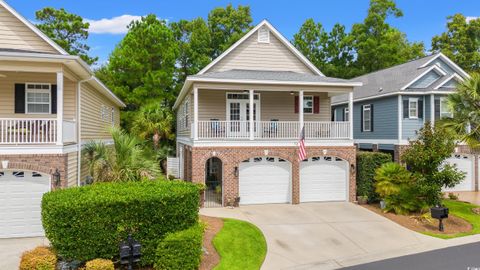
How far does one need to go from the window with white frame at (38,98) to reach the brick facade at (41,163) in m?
3.05

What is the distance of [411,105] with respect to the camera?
22.2 metres

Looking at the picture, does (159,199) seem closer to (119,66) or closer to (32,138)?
(32,138)

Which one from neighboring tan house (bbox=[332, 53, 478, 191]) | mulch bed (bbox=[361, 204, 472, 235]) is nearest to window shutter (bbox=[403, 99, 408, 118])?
neighboring tan house (bbox=[332, 53, 478, 191])

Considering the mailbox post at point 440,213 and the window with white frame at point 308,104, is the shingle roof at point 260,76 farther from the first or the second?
the mailbox post at point 440,213

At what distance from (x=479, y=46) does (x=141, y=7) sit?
3743 centimetres

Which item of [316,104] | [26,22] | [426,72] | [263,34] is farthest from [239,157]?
[426,72]

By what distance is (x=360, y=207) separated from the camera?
57.5ft

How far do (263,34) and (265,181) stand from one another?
929 cm

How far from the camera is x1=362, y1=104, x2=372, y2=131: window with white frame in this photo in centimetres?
2531

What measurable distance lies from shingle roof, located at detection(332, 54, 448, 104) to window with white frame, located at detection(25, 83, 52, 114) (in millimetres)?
19628

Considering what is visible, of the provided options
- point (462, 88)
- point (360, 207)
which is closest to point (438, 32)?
point (462, 88)

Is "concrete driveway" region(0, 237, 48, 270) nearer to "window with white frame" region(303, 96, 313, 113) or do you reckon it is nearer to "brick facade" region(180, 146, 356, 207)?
"brick facade" region(180, 146, 356, 207)

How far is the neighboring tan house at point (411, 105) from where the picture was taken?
21.8m

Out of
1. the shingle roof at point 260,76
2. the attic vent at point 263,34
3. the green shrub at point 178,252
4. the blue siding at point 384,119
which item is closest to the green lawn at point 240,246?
the green shrub at point 178,252
